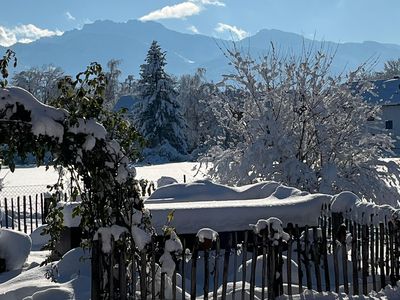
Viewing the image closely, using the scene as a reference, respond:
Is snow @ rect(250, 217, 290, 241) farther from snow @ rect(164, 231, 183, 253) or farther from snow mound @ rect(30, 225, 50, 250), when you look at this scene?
snow mound @ rect(30, 225, 50, 250)

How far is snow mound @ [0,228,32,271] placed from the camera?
26.7ft

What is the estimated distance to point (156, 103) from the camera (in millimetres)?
43531

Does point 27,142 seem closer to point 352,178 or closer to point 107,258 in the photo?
point 107,258

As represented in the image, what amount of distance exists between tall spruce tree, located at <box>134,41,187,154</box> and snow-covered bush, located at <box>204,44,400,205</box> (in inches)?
1118

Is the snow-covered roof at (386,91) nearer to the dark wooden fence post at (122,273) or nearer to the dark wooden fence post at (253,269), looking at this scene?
the dark wooden fence post at (253,269)

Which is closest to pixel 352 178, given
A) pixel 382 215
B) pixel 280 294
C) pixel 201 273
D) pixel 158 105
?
pixel 382 215

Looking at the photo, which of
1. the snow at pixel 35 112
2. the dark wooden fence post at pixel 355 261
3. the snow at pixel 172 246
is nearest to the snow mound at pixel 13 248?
the snow at pixel 172 246

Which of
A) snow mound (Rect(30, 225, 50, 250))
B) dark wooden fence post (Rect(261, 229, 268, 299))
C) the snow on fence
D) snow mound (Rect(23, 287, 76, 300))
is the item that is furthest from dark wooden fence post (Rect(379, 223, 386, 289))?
snow mound (Rect(30, 225, 50, 250))

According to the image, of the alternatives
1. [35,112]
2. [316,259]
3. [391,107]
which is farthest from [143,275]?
[391,107]

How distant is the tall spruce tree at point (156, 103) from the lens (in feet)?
141

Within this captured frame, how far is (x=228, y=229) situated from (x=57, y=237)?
3.10 m

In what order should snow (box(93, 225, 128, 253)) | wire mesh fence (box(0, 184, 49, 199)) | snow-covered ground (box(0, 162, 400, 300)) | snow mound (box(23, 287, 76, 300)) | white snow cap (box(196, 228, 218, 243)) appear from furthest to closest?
wire mesh fence (box(0, 184, 49, 199)) < snow-covered ground (box(0, 162, 400, 300)) < snow mound (box(23, 287, 76, 300)) < white snow cap (box(196, 228, 218, 243)) < snow (box(93, 225, 128, 253))

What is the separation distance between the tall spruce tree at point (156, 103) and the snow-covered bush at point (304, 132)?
93.2 feet

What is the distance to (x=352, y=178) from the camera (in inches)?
534
